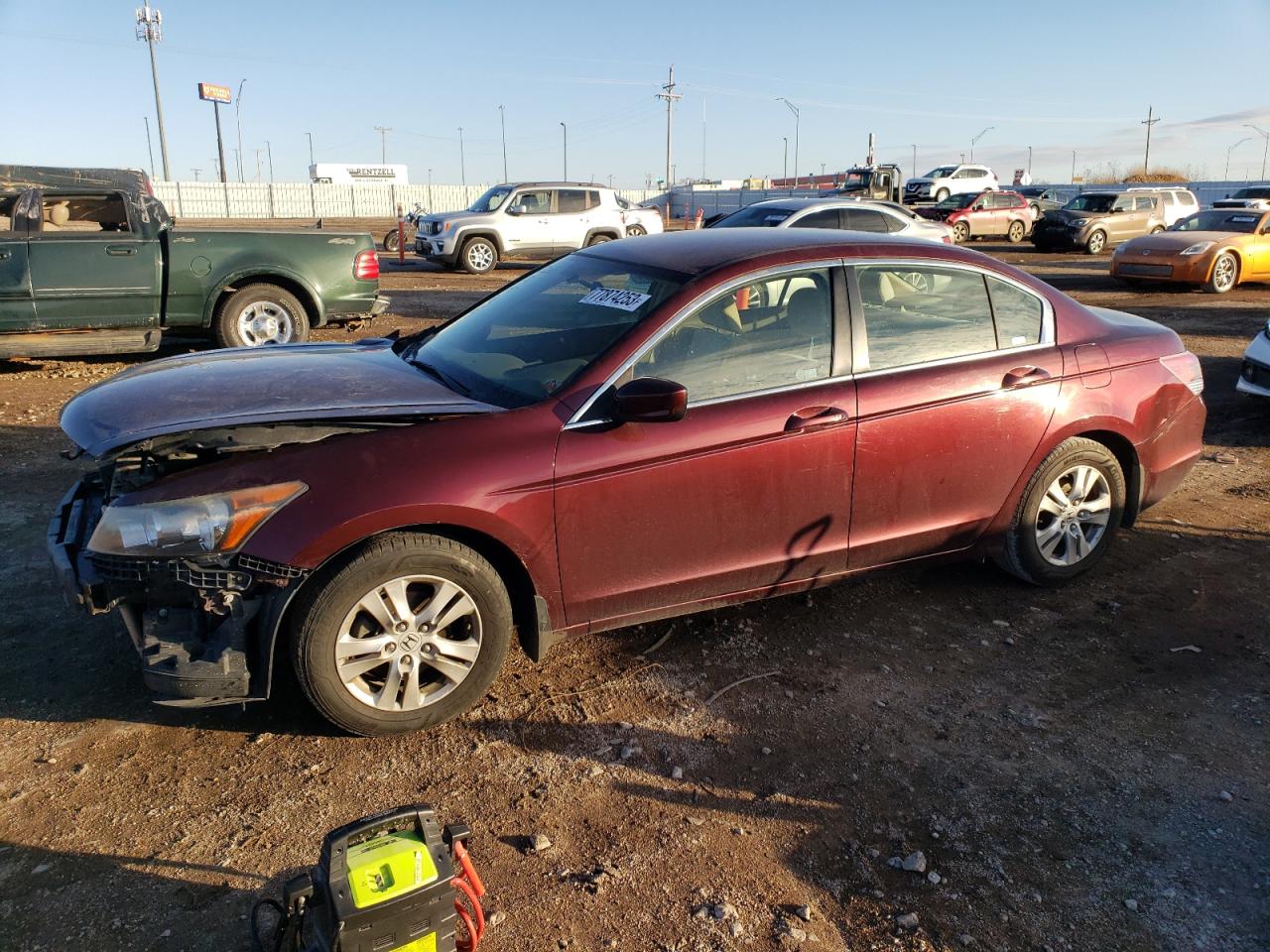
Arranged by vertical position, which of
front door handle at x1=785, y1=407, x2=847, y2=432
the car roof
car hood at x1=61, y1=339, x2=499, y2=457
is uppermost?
the car roof

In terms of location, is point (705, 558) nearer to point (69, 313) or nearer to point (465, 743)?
point (465, 743)

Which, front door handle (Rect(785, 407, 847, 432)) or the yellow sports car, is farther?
the yellow sports car

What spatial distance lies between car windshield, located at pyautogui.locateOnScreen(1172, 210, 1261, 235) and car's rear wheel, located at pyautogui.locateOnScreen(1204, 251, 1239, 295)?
2.52 feet

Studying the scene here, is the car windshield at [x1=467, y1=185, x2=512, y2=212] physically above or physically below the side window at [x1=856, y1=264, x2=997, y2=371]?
above

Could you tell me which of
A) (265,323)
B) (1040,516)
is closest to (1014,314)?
(1040,516)

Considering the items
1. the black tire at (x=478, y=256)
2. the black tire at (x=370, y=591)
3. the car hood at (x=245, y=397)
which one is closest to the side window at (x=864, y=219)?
the black tire at (x=478, y=256)

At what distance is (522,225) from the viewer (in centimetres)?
1978

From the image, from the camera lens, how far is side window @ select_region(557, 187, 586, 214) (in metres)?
20.2

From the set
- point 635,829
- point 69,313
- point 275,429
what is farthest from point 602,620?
point 69,313

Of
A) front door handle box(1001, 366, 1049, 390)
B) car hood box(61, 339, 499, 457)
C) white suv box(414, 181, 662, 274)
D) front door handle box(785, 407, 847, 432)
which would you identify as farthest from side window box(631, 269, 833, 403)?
white suv box(414, 181, 662, 274)

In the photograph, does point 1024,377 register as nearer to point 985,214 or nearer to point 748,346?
point 748,346

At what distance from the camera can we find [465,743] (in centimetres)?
335

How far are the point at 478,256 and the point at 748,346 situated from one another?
54.4 feet

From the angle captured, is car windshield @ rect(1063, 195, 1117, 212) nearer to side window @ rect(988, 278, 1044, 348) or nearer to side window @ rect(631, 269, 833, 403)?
side window @ rect(988, 278, 1044, 348)
